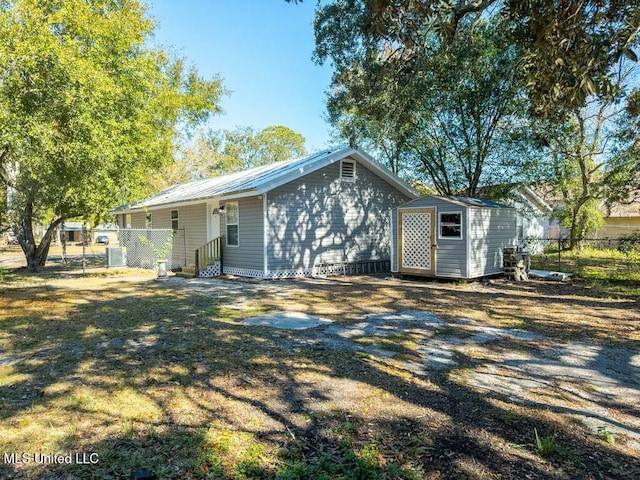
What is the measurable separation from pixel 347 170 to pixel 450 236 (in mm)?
4363

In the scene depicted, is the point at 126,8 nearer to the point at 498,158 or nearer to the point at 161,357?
the point at 498,158

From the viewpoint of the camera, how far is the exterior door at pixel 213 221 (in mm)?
14531

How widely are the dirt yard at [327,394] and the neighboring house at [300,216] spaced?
5194 millimetres

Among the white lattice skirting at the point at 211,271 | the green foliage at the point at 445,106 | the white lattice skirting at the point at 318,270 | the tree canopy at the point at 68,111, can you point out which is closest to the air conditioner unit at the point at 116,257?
the tree canopy at the point at 68,111

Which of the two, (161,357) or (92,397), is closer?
(92,397)

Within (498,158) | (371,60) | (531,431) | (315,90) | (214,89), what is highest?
(214,89)

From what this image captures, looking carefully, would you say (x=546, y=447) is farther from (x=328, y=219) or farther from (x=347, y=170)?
(x=347, y=170)

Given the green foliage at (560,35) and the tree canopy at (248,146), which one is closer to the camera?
the green foliage at (560,35)

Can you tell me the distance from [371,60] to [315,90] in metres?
11.0

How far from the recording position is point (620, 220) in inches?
1182

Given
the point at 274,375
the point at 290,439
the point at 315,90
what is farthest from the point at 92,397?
the point at 315,90

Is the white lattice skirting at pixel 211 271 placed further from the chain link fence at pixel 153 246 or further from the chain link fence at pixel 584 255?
the chain link fence at pixel 584 255

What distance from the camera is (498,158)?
1627 centimetres

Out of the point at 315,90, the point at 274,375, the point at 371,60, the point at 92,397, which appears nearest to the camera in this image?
the point at 92,397
